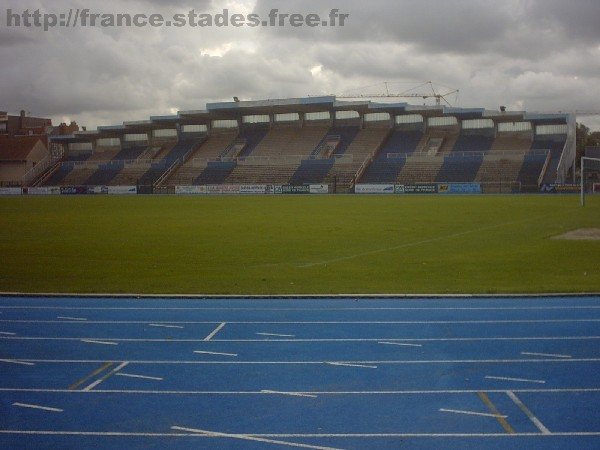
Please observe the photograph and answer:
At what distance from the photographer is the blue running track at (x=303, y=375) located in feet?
23.7

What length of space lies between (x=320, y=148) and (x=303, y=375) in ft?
244

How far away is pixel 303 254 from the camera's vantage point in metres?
21.9

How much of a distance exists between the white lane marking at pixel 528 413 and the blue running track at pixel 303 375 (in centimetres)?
3

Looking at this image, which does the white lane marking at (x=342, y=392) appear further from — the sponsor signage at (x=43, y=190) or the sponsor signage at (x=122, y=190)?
the sponsor signage at (x=43, y=190)

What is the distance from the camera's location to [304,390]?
8602 millimetres

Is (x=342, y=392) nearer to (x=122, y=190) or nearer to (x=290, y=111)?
(x=122, y=190)

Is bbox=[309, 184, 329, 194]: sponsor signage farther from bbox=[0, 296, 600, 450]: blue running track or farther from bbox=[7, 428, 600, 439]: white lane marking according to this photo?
bbox=[7, 428, 600, 439]: white lane marking

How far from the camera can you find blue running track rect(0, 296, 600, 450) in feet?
23.7

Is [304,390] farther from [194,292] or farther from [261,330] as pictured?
[194,292]

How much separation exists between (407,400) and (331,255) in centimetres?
1346

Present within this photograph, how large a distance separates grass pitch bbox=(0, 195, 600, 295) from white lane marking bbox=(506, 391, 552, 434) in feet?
22.1

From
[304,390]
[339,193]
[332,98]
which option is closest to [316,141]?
[332,98]

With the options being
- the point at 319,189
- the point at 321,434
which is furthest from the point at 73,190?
the point at 321,434

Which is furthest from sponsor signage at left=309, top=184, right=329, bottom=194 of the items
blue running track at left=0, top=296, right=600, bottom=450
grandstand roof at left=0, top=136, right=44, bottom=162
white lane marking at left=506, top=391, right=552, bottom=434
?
white lane marking at left=506, top=391, right=552, bottom=434
